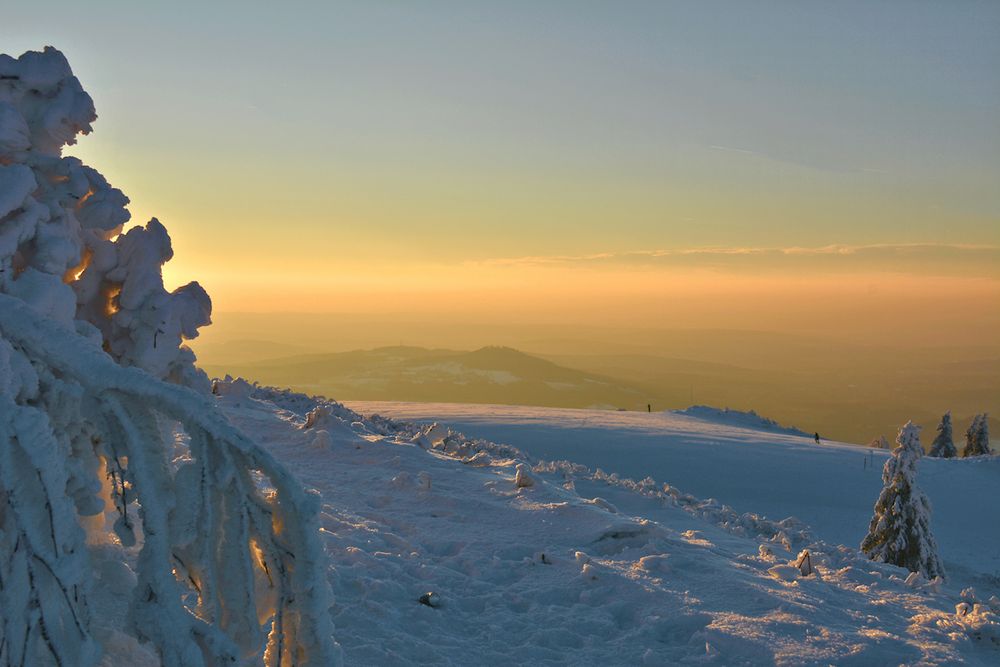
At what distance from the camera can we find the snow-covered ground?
5043 millimetres

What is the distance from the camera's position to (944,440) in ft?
107

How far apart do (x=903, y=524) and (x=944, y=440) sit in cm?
2291

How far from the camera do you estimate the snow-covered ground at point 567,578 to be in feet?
16.5

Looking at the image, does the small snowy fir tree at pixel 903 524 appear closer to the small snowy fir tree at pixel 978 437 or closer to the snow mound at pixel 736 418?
the snow mound at pixel 736 418

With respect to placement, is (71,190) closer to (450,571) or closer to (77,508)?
(77,508)

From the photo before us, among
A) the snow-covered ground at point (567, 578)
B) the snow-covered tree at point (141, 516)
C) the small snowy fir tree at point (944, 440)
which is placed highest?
the snow-covered tree at point (141, 516)

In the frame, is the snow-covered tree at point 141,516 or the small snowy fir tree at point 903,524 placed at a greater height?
the snow-covered tree at point 141,516

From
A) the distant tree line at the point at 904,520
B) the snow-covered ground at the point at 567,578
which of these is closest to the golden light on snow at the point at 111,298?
the snow-covered ground at the point at 567,578

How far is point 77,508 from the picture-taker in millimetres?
3490

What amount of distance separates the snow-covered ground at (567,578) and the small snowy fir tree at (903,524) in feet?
4.05

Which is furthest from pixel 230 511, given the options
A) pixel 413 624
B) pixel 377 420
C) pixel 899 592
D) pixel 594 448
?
pixel 594 448

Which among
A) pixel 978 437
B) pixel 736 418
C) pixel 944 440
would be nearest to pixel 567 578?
pixel 736 418

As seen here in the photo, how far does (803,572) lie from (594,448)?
45.4ft

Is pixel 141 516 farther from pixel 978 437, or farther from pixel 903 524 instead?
pixel 978 437
